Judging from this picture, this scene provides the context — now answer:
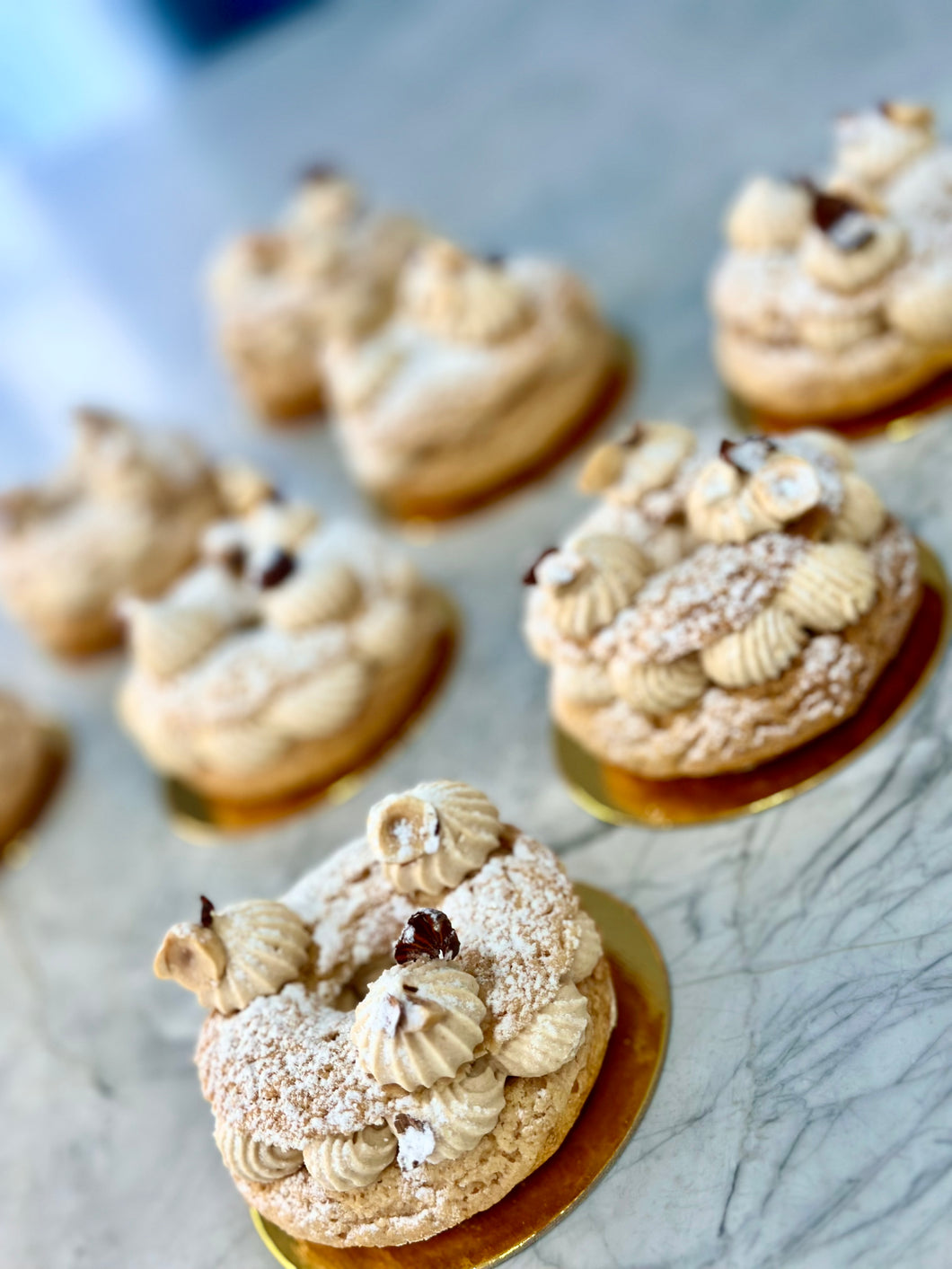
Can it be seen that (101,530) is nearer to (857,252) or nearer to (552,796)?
(552,796)

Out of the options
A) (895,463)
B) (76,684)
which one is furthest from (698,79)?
(76,684)

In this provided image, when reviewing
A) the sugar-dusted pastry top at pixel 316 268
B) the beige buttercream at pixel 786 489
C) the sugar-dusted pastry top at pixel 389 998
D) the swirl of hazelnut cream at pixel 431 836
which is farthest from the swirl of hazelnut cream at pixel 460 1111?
the sugar-dusted pastry top at pixel 316 268

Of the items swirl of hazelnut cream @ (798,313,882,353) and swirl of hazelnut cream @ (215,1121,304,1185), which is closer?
swirl of hazelnut cream @ (215,1121,304,1185)

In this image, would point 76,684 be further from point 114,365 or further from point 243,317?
point 114,365

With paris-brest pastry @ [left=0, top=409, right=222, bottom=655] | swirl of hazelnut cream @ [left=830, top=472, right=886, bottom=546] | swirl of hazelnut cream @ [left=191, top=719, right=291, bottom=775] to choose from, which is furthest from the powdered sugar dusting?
paris-brest pastry @ [left=0, top=409, right=222, bottom=655]

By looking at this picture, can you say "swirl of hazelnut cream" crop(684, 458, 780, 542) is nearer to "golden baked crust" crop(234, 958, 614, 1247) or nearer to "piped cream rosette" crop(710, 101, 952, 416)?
"piped cream rosette" crop(710, 101, 952, 416)

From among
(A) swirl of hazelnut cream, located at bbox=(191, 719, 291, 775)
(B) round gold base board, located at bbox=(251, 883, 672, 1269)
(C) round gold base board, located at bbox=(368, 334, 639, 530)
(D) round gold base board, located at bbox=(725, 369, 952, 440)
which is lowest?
(C) round gold base board, located at bbox=(368, 334, 639, 530)

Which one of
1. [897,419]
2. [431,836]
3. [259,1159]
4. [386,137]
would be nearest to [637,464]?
[897,419]
